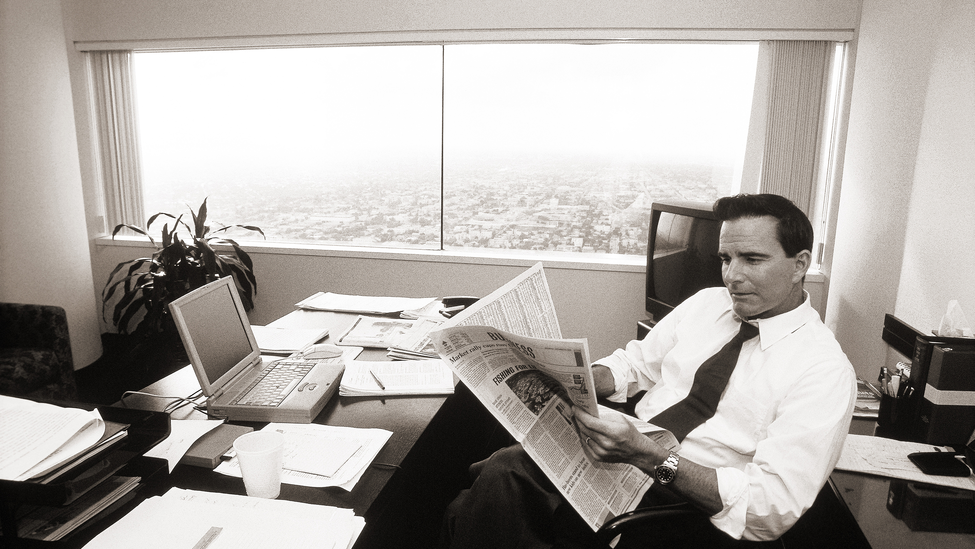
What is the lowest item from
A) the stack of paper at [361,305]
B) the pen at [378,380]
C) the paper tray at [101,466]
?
the pen at [378,380]

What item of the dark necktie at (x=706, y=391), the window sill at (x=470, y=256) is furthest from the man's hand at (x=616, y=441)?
the window sill at (x=470, y=256)

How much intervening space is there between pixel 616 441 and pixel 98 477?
102cm

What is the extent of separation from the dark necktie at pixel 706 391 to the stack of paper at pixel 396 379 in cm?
65

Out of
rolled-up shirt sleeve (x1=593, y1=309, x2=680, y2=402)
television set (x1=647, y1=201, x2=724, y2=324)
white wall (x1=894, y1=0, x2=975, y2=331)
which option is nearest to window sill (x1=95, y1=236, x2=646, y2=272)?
television set (x1=647, y1=201, x2=724, y2=324)

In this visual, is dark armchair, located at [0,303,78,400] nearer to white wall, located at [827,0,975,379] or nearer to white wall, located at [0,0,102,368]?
white wall, located at [0,0,102,368]

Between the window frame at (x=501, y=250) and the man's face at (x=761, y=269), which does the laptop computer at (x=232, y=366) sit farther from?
the window frame at (x=501, y=250)

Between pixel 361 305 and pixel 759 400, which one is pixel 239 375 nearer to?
pixel 361 305

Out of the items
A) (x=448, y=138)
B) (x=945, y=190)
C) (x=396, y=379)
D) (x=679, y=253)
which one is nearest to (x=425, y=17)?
(x=448, y=138)

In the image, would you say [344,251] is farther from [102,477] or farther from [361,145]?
[102,477]

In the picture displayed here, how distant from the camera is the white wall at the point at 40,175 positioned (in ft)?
10.8

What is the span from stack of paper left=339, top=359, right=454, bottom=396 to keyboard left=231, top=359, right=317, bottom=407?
0.43ft

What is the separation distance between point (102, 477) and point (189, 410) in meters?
0.47

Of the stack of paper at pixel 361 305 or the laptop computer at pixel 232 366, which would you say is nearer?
the laptop computer at pixel 232 366

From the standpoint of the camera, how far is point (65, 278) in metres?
3.66
